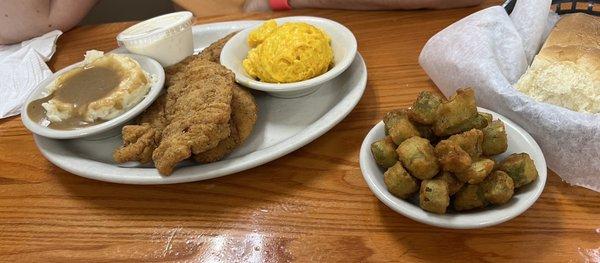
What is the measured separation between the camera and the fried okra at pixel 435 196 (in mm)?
857

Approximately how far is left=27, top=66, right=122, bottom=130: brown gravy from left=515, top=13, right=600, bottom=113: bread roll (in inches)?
42.5

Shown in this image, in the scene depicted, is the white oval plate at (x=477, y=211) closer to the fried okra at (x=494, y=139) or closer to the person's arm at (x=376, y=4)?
the fried okra at (x=494, y=139)

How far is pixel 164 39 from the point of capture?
1434 millimetres

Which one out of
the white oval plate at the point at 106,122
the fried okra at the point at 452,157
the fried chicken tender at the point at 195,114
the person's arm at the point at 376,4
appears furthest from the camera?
the person's arm at the point at 376,4

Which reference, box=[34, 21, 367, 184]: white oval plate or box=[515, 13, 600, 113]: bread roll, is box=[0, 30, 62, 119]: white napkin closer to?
box=[34, 21, 367, 184]: white oval plate

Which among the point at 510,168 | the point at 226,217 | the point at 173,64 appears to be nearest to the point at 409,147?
A: the point at 510,168

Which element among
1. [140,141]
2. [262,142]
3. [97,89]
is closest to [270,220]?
[262,142]

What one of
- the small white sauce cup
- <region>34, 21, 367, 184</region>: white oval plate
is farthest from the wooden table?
the small white sauce cup

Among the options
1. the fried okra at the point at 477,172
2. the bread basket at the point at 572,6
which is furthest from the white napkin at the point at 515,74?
the fried okra at the point at 477,172

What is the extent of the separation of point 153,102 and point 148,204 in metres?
0.34

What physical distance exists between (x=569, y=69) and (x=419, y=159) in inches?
21.2

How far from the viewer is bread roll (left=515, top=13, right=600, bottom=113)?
1.10 m

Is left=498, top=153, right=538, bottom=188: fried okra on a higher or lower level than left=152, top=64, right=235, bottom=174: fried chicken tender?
higher

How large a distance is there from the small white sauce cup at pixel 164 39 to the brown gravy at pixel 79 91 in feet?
0.45
